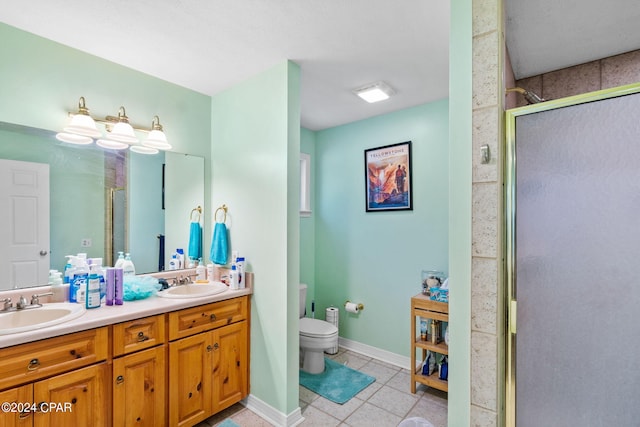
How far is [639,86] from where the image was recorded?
0.92m

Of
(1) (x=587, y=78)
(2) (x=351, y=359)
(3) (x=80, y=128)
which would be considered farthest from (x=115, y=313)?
(1) (x=587, y=78)

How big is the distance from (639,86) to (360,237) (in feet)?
7.70

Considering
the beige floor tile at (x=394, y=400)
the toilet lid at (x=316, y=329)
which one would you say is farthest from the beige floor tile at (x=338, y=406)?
the toilet lid at (x=316, y=329)

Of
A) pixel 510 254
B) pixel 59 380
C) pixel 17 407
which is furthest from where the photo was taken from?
pixel 59 380

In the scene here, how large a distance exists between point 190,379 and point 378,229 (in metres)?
2.02

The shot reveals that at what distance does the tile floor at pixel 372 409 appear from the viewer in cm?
200

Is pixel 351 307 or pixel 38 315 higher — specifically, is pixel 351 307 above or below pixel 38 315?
below

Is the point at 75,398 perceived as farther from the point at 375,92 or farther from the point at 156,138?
the point at 375,92

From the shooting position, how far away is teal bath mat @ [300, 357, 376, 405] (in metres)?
2.31

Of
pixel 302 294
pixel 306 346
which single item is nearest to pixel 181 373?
pixel 306 346

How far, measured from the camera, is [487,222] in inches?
45.1

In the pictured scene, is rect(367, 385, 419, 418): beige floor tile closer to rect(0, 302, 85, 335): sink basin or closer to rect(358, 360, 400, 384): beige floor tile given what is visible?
rect(358, 360, 400, 384): beige floor tile

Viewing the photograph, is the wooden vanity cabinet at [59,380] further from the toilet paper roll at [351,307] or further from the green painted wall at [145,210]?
the toilet paper roll at [351,307]

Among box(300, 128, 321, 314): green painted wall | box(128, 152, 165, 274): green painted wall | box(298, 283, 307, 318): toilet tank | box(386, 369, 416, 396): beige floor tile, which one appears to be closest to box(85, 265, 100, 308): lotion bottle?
box(128, 152, 165, 274): green painted wall
